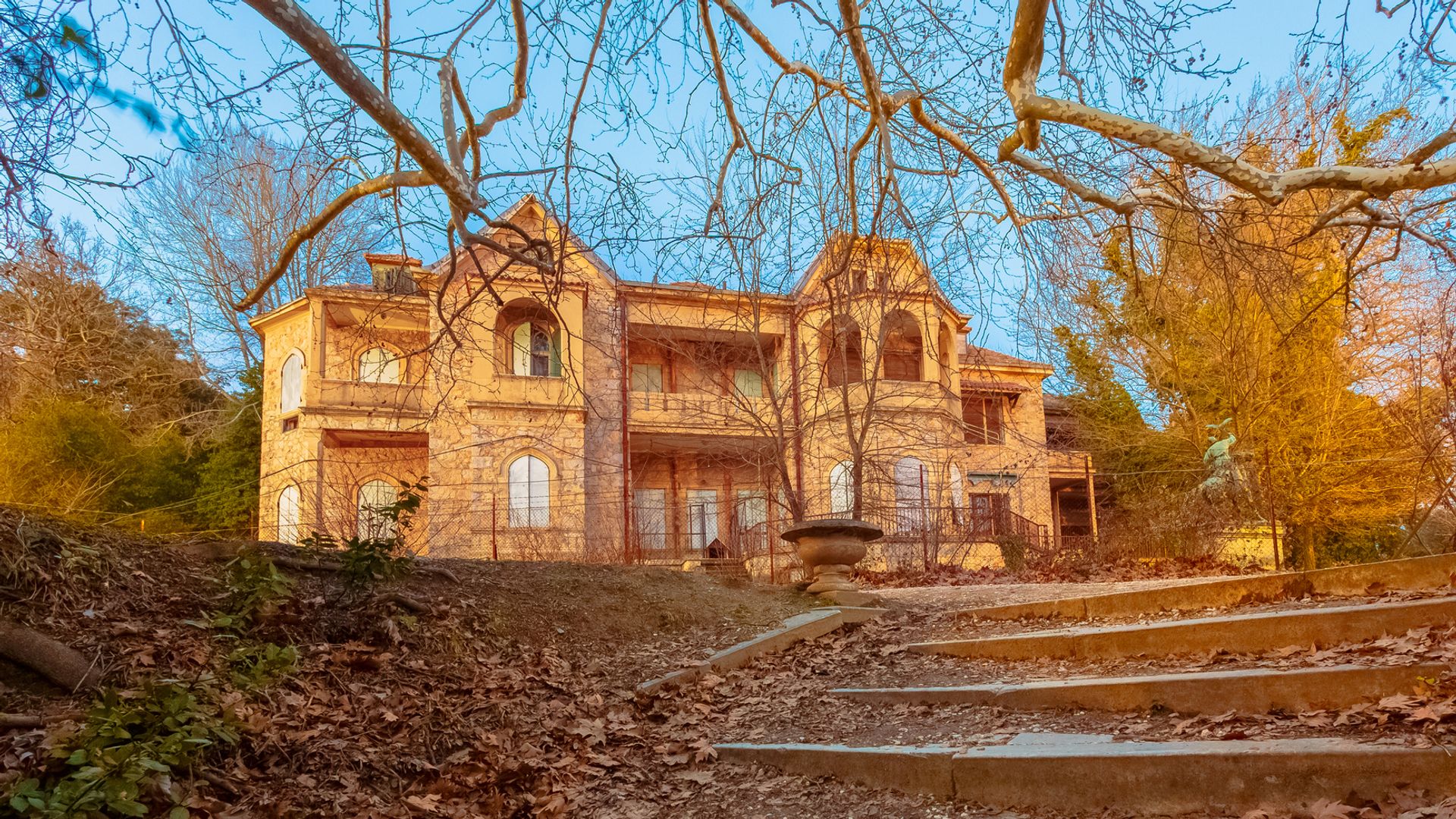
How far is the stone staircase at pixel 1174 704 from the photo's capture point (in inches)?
111

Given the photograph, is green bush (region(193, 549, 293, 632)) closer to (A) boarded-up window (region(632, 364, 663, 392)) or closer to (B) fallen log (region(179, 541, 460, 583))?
(B) fallen log (region(179, 541, 460, 583))

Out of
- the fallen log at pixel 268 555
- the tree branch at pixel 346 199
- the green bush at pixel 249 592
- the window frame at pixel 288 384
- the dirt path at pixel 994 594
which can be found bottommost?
the dirt path at pixel 994 594

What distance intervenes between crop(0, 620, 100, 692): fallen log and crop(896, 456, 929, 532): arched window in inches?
352

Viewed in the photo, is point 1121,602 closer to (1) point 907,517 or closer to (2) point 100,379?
(1) point 907,517

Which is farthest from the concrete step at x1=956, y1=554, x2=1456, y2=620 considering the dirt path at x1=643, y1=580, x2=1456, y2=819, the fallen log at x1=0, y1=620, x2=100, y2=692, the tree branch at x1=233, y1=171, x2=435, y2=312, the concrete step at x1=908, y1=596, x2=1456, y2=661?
the fallen log at x1=0, y1=620, x2=100, y2=692

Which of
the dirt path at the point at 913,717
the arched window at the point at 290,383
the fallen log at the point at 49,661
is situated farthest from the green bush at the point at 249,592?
the arched window at the point at 290,383

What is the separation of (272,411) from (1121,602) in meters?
19.3

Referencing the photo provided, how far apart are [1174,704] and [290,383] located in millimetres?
20337

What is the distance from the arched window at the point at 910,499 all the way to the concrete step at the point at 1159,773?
7.82 meters

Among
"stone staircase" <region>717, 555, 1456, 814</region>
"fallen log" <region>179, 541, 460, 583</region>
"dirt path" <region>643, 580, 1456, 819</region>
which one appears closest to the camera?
"stone staircase" <region>717, 555, 1456, 814</region>

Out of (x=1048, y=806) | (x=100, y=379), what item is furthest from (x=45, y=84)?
(x=100, y=379)

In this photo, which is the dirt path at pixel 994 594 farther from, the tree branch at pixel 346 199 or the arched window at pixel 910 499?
the tree branch at pixel 346 199

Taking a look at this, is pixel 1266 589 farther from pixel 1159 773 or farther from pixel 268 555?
pixel 268 555

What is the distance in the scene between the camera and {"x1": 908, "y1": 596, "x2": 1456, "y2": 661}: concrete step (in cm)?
399
